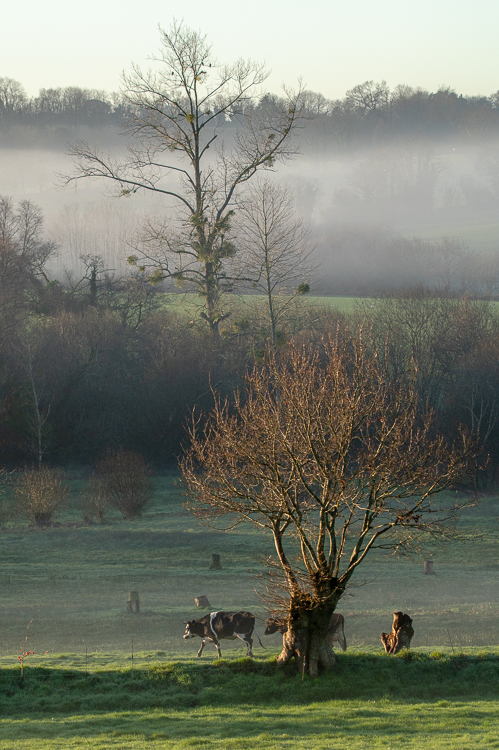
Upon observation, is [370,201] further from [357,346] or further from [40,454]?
[357,346]

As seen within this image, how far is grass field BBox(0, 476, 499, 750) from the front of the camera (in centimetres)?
1160

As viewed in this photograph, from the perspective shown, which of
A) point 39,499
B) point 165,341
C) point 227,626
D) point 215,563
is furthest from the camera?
point 165,341

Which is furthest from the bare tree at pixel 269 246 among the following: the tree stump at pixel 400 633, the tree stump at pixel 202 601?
the tree stump at pixel 400 633

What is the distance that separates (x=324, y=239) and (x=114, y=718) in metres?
79.2

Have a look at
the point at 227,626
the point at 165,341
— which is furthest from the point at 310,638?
the point at 165,341

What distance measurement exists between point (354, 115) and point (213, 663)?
3531 inches

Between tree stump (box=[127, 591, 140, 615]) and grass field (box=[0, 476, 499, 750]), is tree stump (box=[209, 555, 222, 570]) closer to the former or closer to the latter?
grass field (box=[0, 476, 499, 750])

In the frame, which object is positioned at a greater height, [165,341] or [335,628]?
[165,341]

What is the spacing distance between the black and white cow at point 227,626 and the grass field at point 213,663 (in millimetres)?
491

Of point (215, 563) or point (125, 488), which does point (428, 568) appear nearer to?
point (215, 563)

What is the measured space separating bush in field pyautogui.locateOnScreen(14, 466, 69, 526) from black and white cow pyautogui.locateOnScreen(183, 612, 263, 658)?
18.0 metres

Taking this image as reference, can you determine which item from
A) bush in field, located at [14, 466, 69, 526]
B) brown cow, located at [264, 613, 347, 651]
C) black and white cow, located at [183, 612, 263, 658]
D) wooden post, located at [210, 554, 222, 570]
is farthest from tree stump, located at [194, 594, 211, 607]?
bush in field, located at [14, 466, 69, 526]

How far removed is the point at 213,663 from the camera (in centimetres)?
1491

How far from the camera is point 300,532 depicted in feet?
46.0
